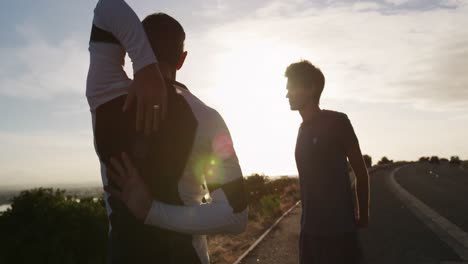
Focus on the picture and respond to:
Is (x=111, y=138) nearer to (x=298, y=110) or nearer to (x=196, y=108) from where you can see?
(x=196, y=108)

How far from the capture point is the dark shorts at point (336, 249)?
3523mm

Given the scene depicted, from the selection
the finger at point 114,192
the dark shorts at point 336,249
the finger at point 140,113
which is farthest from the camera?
the dark shorts at point 336,249

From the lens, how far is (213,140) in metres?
1.82

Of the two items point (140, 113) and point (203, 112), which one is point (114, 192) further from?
point (203, 112)

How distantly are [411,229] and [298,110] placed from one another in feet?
39.2

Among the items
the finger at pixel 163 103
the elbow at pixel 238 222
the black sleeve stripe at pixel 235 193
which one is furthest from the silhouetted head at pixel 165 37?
the elbow at pixel 238 222

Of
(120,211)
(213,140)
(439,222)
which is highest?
(213,140)

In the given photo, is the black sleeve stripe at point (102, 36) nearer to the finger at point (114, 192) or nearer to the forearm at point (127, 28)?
the forearm at point (127, 28)

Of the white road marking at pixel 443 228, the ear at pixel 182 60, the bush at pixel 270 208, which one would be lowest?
the white road marking at pixel 443 228

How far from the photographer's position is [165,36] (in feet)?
6.30

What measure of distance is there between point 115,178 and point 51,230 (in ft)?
27.4

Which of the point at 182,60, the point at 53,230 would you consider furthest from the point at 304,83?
the point at 53,230

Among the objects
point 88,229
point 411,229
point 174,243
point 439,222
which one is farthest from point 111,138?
point 439,222

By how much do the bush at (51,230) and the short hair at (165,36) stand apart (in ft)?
25.8
